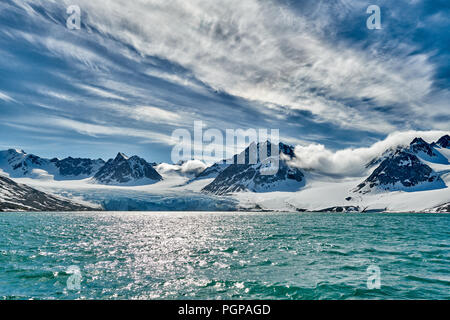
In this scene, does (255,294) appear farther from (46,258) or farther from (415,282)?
(46,258)

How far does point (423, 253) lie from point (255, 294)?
3250 cm

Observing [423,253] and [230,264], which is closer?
[230,264]

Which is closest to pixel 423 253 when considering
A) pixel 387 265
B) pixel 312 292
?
pixel 387 265

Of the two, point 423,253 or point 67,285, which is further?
point 423,253

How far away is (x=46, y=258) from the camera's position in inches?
1496
